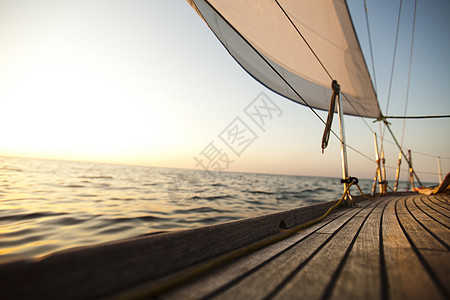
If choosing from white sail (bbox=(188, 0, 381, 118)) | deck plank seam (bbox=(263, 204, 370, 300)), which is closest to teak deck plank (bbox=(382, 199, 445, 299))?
deck plank seam (bbox=(263, 204, 370, 300))

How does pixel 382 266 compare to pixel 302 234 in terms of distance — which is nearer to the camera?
pixel 382 266

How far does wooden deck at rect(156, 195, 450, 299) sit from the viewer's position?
2.90 feet

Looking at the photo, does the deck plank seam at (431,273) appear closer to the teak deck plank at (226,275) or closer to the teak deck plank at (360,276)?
the teak deck plank at (360,276)

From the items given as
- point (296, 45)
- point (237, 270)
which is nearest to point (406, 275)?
point (237, 270)

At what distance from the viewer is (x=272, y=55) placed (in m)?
4.54

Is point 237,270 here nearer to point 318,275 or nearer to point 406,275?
point 318,275

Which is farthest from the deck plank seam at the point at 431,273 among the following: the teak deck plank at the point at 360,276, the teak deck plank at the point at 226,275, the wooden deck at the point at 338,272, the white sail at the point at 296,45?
the white sail at the point at 296,45

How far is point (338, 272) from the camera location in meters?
1.08

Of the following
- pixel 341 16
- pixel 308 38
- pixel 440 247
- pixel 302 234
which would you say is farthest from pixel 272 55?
pixel 440 247

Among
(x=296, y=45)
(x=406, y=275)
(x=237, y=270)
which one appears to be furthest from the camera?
(x=296, y=45)

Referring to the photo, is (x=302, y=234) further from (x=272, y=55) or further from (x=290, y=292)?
(x=272, y=55)

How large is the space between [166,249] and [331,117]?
3618 mm

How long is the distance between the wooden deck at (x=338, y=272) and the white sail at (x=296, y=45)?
71.0 inches

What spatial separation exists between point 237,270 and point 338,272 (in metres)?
0.52
